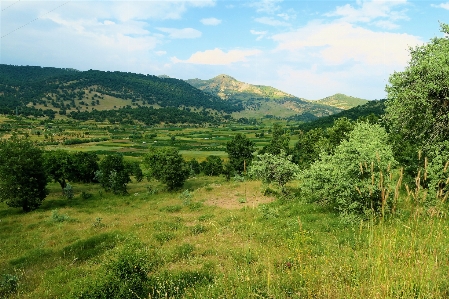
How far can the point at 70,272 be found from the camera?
1367 cm

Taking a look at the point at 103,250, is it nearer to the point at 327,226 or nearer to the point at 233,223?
the point at 233,223

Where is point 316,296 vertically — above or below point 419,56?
below

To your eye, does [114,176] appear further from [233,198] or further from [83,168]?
[233,198]

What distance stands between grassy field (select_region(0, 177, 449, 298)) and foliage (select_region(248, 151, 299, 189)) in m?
2.54

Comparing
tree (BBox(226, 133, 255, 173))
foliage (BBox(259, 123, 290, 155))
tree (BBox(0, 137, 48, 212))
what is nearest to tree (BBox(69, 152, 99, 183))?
tree (BBox(0, 137, 48, 212))

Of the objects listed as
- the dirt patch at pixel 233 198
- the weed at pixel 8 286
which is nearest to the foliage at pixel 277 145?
the dirt patch at pixel 233 198

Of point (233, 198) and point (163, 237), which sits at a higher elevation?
point (163, 237)

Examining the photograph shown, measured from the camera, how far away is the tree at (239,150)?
211 feet

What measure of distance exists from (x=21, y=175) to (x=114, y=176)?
17599 millimetres

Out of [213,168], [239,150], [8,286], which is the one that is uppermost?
[239,150]

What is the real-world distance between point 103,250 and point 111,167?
153 feet

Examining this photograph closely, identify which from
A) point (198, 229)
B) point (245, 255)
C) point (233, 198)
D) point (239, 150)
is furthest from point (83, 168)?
point (245, 255)

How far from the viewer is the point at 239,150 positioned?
64.9 meters

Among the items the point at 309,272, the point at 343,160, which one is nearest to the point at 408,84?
the point at 343,160
